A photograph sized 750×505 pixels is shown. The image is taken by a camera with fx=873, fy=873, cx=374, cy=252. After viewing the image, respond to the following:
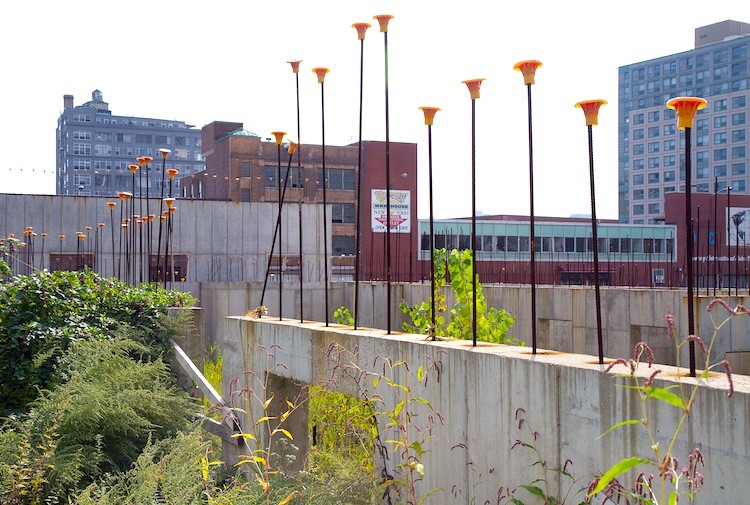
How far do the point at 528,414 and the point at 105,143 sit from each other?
143635mm

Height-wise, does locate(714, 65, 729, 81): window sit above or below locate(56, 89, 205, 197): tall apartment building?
above

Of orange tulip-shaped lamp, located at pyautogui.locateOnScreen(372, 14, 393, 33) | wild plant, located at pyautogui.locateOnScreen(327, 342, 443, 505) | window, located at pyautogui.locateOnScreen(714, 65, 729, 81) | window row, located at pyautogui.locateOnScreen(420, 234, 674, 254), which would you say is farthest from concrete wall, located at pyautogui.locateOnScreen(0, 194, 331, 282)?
window, located at pyautogui.locateOnScreen(714, 65, 729, 81)

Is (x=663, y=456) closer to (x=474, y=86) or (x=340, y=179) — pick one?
(x=474, y=86)

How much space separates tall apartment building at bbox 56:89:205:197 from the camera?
442ft

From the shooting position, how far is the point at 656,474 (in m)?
4.93

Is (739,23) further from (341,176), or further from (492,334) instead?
(492,334)

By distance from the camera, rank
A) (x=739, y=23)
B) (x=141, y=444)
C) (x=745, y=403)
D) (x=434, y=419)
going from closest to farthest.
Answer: (x=745, y=403), (x=434, y=419), (x=141, y=444), (x=739, y=23)

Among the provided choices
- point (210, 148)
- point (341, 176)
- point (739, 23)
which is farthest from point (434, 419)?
point (739, 23)

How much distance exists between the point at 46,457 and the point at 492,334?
657cm

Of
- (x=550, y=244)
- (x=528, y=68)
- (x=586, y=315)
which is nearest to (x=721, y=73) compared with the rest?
(x=550, y=244)

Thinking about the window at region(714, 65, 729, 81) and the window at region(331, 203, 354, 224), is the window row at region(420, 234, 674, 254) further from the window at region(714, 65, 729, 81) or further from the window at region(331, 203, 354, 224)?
the window at region(714, 65, 729, 81)

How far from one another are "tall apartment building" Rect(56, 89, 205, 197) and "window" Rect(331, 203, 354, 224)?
75.5 metres

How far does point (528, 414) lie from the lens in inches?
238

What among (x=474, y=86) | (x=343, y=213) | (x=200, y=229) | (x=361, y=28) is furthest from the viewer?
(x=343, y=213)
